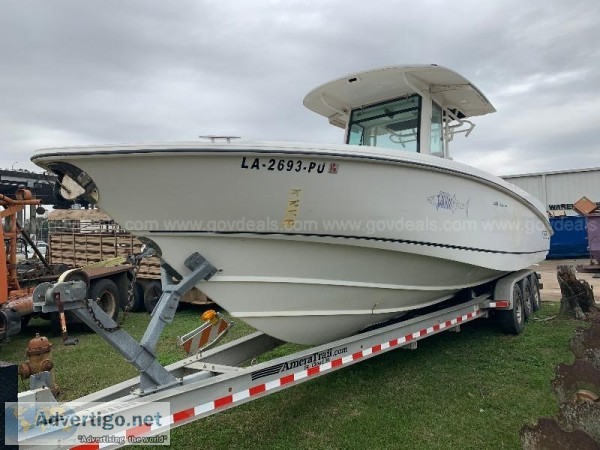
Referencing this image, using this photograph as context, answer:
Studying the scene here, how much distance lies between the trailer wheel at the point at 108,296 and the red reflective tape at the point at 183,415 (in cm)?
539

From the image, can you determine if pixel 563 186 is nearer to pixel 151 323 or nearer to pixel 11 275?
pixel 11 275

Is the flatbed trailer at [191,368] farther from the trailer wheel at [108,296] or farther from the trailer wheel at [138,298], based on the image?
the trailer wheel at [138,298]

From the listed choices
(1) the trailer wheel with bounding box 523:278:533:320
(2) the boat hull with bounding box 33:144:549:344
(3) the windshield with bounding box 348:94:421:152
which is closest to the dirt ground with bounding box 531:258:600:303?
(1) the trailer wheel with bounding box 523:278:533:320

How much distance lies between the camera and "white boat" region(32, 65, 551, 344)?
2967 mm

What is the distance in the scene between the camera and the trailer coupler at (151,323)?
2578 mm

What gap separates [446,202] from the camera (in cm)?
428

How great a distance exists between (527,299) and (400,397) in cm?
374

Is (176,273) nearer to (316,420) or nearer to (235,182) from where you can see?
(235,182)

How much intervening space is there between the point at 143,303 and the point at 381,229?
6801 mm

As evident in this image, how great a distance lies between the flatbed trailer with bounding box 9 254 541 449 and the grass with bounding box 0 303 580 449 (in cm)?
44

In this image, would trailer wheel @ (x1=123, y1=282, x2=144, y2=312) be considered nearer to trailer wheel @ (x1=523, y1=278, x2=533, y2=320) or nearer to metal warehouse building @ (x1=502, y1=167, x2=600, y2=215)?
trailer wheel @ (x1=523, y1=278, x2=533, y2=320)

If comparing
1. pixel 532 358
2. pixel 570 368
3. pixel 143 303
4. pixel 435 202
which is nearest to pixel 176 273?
pixel 435 202

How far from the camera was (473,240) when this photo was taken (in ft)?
15.5

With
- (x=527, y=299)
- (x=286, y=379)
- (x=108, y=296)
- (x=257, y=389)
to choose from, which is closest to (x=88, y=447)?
(x=257, y=389)
